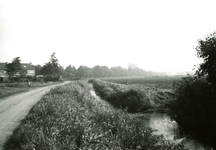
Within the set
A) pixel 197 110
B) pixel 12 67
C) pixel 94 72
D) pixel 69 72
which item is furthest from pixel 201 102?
pixel 94 72

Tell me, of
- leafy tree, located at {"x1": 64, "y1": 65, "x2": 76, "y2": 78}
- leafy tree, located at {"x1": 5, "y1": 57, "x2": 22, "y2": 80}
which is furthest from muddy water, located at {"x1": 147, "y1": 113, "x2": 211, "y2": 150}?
leafy tree, located at {"x1": 64, "y1": 65, "x2": 76, "y2": 78}

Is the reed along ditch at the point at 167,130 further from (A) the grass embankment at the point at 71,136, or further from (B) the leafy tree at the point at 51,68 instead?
(B) the leafy tree at the point at 51,68

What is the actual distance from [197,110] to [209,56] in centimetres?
389

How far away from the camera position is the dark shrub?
992 centimetres

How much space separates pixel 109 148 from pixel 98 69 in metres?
119

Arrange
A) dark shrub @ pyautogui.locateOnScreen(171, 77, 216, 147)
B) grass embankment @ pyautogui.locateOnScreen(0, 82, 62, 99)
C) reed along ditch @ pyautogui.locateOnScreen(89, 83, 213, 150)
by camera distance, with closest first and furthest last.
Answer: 1. reed along ditch @ pyautogui.locateOnScreen(89, 83, 213, 150)
2. dark shrub @ pyautogui.locateOnScreen(171, 77, 216, 147)
3. grass embankment @ pyautogui.locateOnScreen(0, 82, 62, 99)

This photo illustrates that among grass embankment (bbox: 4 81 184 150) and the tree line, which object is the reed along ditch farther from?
the tree line

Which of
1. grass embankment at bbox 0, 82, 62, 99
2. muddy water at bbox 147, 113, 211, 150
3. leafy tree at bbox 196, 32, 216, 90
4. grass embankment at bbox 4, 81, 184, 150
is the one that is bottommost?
muddy water at bbox 147, 113, 211, 150

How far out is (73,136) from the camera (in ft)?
22.1

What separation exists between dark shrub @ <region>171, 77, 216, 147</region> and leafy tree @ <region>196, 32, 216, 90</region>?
0.73 meters

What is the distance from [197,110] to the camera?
1058 centimetres

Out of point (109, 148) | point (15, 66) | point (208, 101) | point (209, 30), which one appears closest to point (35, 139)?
point (109, 148)

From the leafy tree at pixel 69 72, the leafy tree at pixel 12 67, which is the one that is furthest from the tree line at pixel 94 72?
the leafy tree at pixel 12 67

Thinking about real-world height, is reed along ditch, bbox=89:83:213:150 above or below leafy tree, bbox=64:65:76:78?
below
